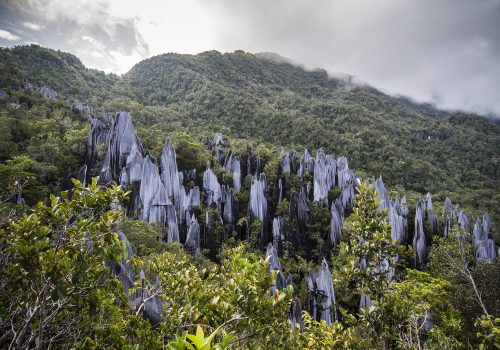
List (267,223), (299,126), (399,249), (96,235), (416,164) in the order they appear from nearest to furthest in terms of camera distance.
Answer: (96,235)
(399,249)
(267,223)
(416,164)
(299,126)

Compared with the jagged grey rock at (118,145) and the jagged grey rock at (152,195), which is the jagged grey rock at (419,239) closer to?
the jagged grey rock at (152,195)

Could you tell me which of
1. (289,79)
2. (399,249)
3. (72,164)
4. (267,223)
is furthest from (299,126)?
(289,79)

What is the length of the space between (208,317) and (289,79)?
136 m

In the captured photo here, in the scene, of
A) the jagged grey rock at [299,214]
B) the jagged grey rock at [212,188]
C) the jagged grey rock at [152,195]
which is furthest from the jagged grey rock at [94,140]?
the jagged grey rock at [299,214]

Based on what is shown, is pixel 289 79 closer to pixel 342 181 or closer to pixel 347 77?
pixel 347 77

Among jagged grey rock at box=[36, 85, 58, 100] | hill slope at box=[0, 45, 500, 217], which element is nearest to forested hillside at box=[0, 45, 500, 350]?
jagged grey rock at box=[36, 85, 58, 100]

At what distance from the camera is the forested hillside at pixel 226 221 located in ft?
9.53

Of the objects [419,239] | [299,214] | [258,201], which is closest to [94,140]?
[258,201]

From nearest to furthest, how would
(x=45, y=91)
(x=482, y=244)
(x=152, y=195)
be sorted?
1. (x=152, y=195)
2. (x=482, y=244)
3. (x=45, y=91)

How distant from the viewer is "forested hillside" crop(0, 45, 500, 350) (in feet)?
9.53

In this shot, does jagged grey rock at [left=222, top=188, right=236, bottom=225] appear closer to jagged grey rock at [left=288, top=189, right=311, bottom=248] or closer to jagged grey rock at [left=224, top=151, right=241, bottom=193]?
jagged grey rock at [left=224, top=151, right=241, bottom=193]

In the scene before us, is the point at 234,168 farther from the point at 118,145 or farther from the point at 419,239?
the point at 419,239

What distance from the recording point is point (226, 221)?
1118 inches

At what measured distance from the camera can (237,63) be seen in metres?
123
